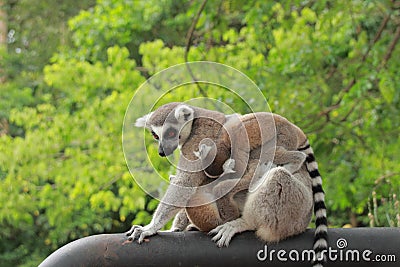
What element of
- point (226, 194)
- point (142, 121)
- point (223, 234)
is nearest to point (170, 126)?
point (142, 121)

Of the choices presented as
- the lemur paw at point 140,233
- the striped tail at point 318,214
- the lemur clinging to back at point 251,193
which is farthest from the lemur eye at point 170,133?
the striped tail at point 318,214

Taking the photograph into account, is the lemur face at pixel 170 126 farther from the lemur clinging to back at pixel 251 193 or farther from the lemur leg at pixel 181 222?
the lemur leg at pixel 181 222

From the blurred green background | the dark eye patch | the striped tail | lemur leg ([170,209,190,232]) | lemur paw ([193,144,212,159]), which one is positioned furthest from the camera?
the blurred green background

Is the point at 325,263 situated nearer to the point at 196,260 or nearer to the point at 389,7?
the point at 196,260

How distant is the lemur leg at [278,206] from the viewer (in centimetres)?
216

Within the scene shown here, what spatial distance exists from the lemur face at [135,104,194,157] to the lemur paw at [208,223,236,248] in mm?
300

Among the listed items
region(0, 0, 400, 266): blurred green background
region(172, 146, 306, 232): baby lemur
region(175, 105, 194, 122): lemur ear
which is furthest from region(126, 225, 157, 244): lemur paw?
region(0, 0, 400, 266): blurred green background

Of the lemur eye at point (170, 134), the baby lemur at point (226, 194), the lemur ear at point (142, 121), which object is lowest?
the baby lemur at point (226, 194)

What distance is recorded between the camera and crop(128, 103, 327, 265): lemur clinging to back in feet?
6.93

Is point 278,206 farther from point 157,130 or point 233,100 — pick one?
point 233,100

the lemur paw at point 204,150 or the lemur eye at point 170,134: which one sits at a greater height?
the lemur eye at point 170,134

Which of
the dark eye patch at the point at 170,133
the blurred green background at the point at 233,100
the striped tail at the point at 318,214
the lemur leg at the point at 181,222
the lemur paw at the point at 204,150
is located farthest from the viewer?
the blurred green background at the point at 233,100

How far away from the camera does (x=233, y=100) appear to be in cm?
470

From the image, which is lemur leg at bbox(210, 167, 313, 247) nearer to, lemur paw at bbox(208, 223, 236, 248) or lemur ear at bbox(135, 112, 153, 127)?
lemur paw at bbox(208, 223, 236, 248)
